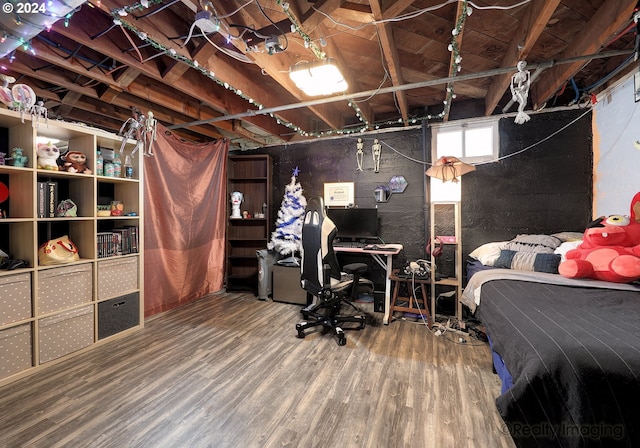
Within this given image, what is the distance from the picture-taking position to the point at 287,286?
3738 millimetres


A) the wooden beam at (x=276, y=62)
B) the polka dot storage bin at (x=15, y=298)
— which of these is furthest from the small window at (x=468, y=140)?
the polka dot storage bin at (x=15, y=298)

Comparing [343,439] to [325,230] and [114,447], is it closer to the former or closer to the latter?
[114,447]

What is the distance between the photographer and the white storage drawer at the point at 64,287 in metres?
2.13

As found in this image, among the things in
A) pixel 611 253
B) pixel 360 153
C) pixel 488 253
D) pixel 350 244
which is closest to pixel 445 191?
pixel 488 253

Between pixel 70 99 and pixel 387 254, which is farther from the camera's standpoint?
pixel 387 254

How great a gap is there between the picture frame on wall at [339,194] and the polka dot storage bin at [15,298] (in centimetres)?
319

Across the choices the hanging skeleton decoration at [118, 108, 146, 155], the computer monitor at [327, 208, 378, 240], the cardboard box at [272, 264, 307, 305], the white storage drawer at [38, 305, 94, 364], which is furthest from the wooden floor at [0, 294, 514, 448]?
the hanging skeleton decoration at [118, 108, 146, 155]

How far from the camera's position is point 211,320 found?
10.2 feet

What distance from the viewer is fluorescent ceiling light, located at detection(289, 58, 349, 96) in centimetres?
197

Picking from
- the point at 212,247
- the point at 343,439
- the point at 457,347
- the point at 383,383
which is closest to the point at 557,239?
the point at 457,347

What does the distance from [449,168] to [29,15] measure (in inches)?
129

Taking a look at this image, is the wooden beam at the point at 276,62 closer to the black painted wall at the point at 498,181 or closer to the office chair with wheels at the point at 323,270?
the office chair with wheels at the point at 323,270

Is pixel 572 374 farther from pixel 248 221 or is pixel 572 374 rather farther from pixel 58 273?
pixel 248 221

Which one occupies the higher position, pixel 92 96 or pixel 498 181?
pixel 92 96
